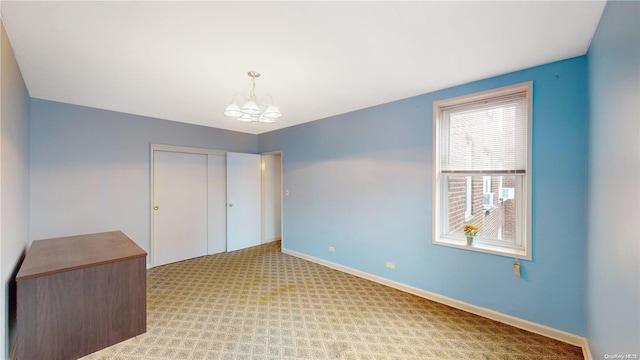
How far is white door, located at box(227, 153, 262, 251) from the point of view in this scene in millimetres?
5051

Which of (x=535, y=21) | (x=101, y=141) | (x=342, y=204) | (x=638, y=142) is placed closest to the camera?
(x=638, y=142)

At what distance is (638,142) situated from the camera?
112 cm

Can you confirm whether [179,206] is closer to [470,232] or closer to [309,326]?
[309,326]

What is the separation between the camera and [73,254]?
7.48ft

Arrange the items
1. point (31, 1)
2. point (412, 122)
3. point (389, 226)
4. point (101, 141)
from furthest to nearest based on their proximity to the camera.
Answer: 1. point (101, 141)
2. point (389, 226)
3. point (412, 122)
4. point (31, 1)

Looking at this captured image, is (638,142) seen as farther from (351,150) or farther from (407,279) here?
(351,150)

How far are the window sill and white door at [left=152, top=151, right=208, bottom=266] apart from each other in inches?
160

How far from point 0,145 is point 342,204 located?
345 cm

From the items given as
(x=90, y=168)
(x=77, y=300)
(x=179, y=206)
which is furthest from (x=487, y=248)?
(x=90, y=168)

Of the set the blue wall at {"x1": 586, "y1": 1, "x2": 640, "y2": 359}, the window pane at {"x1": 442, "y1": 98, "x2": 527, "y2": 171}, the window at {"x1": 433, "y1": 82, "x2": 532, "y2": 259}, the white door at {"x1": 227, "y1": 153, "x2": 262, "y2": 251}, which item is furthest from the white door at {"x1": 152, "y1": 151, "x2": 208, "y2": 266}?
the blue wall at {"x1": 586, "y1": 1, "x2": 640, "y2": 359}

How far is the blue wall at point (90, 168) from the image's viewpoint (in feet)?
10.6

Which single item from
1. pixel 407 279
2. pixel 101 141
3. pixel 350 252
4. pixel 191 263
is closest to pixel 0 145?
pixel 101 141

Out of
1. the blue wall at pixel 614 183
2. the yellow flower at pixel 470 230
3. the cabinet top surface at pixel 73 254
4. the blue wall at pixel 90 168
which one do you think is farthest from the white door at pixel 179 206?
the blue wall at pixel 614 183

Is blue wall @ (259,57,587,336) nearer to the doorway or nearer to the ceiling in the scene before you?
the ceiling
